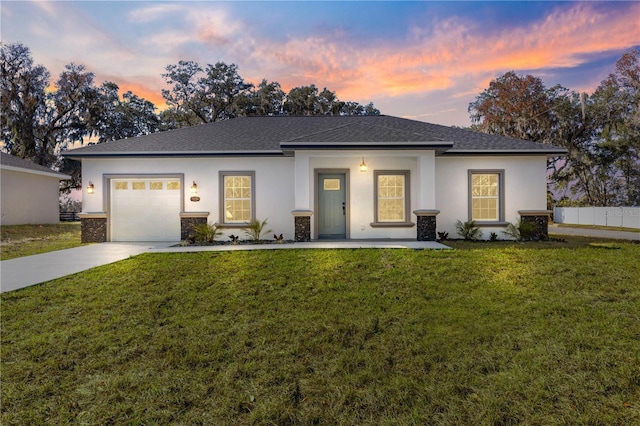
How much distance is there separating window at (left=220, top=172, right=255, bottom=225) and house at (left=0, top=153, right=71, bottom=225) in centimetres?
1202

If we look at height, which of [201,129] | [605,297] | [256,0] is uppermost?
[256,0]

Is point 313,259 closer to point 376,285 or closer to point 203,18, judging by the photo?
point 376,285

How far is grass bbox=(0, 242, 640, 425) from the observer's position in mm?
2637

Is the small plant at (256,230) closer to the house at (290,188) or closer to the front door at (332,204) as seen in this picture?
the house at (290,188)

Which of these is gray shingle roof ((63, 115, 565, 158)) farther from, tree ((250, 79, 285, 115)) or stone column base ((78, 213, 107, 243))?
tree ((250, 79, 285, 115))

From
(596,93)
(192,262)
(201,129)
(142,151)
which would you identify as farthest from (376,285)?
(596,93)

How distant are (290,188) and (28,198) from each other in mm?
15722

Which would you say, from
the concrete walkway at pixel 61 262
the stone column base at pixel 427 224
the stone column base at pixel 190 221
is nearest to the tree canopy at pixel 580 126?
the stone column base at pixel 427 224

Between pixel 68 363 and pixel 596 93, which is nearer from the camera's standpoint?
pixel 68 363

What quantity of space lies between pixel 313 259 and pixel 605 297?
503 centimetres

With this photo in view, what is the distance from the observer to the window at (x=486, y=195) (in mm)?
10867

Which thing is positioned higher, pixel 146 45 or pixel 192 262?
pixel 146 45

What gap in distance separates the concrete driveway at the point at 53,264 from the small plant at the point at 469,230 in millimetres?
10064

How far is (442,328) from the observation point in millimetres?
3939
